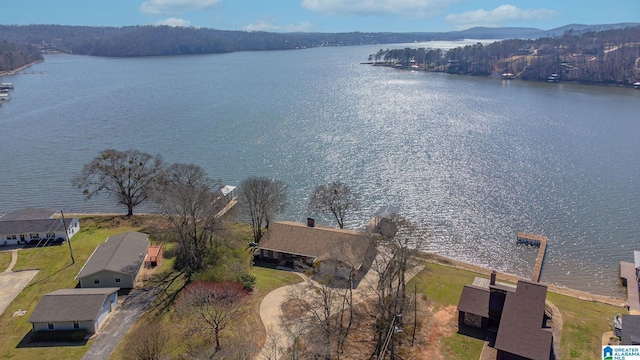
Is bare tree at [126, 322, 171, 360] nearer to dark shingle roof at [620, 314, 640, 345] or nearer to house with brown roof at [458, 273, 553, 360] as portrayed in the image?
house with brown roof at [458, 273, 553, 360]

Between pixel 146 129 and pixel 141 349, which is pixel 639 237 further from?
pixel 146 129

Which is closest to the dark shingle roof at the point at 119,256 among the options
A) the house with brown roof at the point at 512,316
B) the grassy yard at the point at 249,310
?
the grassy yard at the point at 249,310

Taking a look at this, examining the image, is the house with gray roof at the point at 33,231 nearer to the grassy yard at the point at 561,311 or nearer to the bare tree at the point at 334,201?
the bare tree at the point at 334,201

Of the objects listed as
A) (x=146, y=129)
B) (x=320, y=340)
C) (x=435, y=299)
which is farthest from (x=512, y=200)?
(x=146, y=129)

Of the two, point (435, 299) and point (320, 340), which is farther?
point (435, 299)

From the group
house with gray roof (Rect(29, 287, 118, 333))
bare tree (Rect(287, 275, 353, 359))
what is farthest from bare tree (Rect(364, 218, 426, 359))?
house with gray roof (Rect(29, 287, 118, 333))
